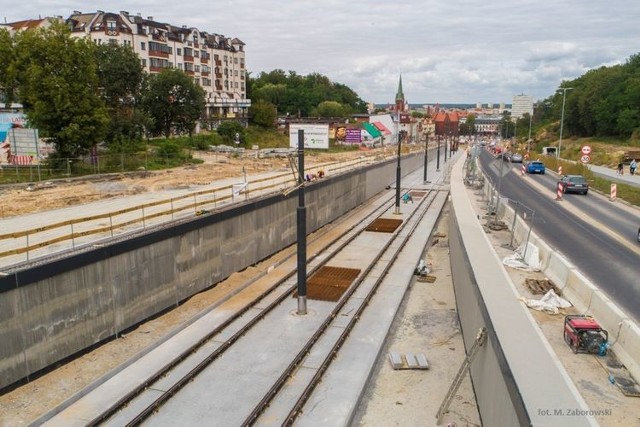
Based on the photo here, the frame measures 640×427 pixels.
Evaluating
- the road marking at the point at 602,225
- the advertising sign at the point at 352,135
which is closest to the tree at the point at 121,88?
the road marking at the point at 602,225

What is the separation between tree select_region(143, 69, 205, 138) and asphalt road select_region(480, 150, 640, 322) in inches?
1630

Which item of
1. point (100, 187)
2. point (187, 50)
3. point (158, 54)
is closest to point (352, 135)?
point (187, 50)

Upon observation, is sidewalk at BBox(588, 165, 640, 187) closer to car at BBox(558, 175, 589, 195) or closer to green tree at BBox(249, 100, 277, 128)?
car at BBox(558, 175, 589, 195)

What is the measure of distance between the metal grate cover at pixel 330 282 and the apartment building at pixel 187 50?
51.0 meters

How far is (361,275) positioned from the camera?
20250 millimetres

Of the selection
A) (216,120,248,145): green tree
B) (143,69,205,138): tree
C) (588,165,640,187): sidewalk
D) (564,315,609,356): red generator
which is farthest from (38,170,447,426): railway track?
(216,120,248,145): green tree

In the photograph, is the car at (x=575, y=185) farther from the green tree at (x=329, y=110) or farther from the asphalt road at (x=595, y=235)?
the green tree at (x=329, y=110)

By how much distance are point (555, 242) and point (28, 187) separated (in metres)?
29.7

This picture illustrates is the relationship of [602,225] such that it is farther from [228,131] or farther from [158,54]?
[158,54]

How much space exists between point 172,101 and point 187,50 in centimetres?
2799

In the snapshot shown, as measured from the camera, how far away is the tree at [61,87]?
1286 inches

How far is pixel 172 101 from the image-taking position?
63.2 metres

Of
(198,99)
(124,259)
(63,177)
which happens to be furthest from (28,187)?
(198,99)

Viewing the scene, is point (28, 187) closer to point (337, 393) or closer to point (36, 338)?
point (36, 338)
